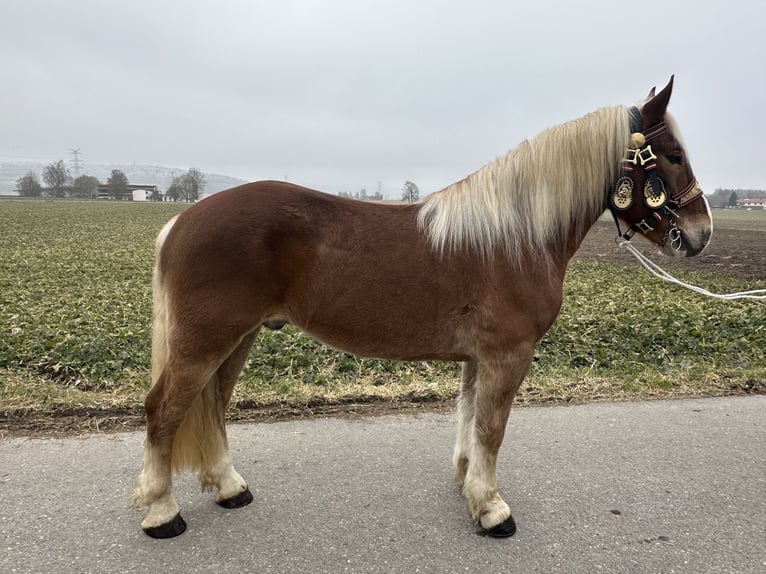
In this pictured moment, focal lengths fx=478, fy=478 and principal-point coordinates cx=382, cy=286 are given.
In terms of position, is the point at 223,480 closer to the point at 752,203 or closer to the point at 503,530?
the point at 503,530

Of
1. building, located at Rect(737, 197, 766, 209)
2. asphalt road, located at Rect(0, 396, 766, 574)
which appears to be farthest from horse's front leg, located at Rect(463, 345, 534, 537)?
building, located at Rect(737, 197, 766, 209)

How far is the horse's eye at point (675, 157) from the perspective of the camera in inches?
98.9

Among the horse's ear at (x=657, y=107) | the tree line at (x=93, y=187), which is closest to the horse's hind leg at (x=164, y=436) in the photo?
the horse's ear at (x=657, y=107)

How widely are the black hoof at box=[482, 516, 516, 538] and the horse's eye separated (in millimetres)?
2059

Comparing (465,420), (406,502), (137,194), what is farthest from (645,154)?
(137,194)

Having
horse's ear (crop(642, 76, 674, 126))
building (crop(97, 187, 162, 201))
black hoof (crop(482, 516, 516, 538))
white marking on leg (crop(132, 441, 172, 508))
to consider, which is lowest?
black hoof (crop(482, 516, 516, 538))

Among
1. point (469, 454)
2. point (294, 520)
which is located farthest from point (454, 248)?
point (294, 520)

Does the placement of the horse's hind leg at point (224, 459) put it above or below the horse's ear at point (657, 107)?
below

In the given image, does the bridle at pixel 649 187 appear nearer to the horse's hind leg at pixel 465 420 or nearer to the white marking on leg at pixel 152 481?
the horse's hind leg at pixel 465 420

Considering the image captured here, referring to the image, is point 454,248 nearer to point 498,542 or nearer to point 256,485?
point 498,542

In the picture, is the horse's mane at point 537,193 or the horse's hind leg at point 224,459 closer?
the horse's mane at point 537,193

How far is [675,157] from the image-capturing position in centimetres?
252

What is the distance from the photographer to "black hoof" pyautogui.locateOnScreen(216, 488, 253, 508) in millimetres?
2625

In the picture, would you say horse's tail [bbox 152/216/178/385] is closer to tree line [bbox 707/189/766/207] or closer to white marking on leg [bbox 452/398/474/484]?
white marking on leg [bbox 452/398/474/484]
